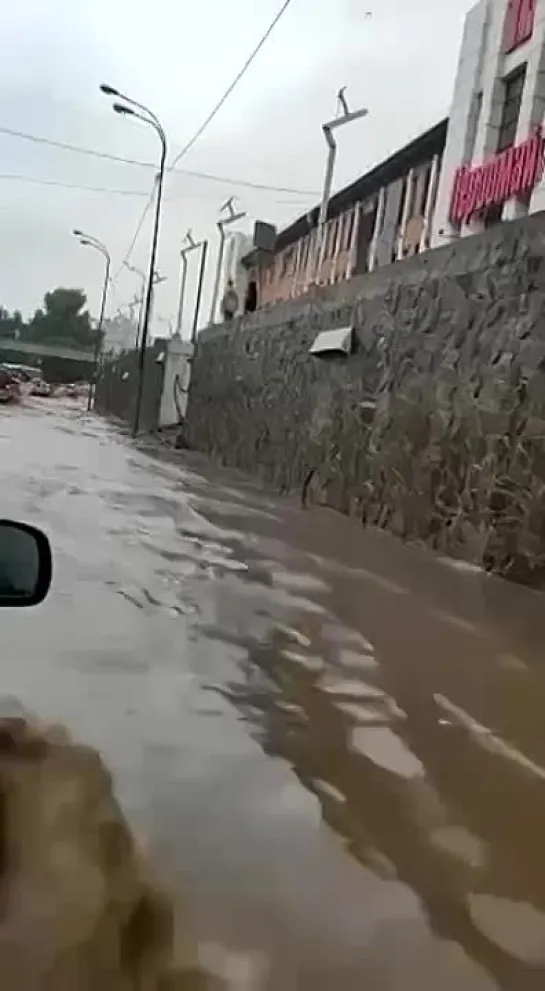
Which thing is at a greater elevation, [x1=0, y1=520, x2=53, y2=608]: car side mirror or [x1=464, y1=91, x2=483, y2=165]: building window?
[x1=464, y1=91, x2=483, y2=165]: building window

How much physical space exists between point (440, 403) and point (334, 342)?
4.69 metres

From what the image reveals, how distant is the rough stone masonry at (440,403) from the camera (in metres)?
10.3

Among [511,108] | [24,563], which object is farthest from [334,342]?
[24,563]

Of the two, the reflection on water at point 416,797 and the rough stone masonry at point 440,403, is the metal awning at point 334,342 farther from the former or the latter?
the reflection on water at point 416,797

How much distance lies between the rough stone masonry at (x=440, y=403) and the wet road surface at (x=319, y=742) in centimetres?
91

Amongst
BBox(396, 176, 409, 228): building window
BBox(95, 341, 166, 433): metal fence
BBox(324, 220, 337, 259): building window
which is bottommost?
BBox(95, 341, 166, 433): metal fence

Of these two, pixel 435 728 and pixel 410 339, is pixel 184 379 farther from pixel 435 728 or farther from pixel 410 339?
pixel 435 728

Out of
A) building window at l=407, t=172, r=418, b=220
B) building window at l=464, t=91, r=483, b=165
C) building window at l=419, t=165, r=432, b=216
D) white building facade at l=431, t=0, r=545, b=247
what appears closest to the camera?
white building facade at l=431, t=0, r=545, b=247

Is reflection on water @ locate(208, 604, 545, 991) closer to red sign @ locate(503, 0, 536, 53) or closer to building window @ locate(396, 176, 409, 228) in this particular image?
red sign @ locate(503, 0, 536, 53)

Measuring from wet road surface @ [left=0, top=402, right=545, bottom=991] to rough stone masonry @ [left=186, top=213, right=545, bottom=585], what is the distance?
0.91 meters

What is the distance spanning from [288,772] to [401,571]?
6445mm

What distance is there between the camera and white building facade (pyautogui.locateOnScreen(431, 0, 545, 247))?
19922 mm

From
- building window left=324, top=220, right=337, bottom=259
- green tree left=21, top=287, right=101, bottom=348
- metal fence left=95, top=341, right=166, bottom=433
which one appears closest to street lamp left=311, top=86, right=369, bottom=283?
building window left=324, top=220, right=337, bottom=259

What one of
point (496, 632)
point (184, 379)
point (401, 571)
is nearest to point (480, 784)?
point (496, 632)
